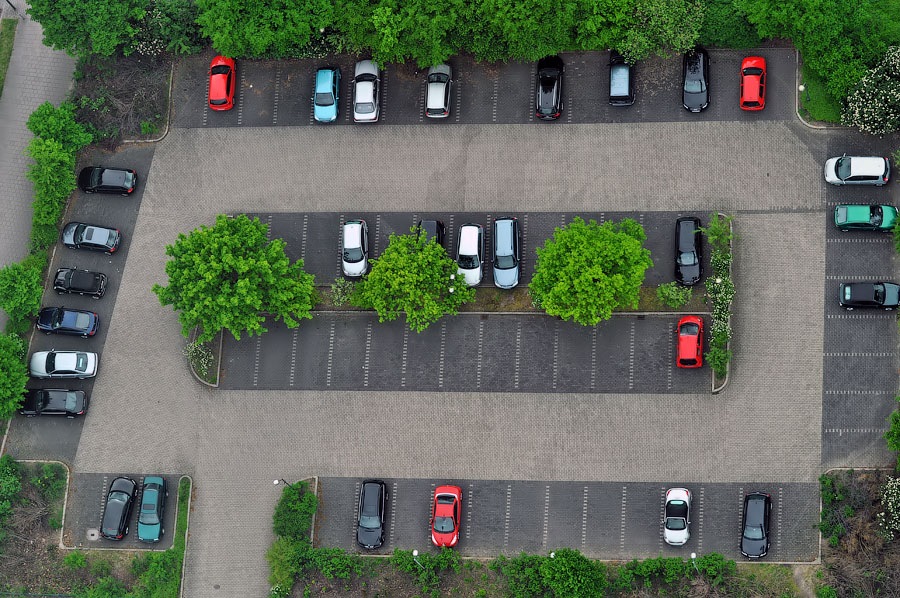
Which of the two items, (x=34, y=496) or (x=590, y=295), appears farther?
(x=34, y=496)

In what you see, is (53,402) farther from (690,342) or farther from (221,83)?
(690,342)

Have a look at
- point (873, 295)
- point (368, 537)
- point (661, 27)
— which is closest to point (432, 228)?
point (661, 27)

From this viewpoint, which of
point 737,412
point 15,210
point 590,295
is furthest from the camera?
point 15,210

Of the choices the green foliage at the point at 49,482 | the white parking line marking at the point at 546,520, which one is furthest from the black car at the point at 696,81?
the green foliage at the point at 49,482

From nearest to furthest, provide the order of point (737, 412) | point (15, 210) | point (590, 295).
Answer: point (590, 295), point (737, 412), point (15, 210)

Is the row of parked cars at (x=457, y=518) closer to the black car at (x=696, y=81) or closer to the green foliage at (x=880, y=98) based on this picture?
the green foliage at (x=880, y=98)

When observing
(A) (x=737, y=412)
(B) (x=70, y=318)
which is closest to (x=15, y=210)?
(B) (x=70, y=318)

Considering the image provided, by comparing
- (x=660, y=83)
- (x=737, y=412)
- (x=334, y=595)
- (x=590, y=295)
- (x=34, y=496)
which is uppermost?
(x=660, y=83)

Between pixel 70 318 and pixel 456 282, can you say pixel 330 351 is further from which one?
pixel 70 318
